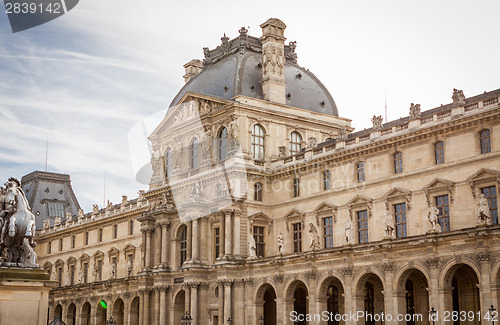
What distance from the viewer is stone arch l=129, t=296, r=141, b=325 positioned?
73.0 metres

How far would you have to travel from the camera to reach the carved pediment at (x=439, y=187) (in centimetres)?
4666

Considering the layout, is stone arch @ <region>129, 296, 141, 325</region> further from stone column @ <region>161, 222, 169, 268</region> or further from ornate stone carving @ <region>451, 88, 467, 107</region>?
ornate stone carving @ <region>451, 88, 467, 107</region>

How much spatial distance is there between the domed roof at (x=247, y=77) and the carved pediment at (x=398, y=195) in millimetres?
17626

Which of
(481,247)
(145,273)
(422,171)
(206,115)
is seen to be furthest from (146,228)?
(481,247)

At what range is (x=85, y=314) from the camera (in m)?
84.4

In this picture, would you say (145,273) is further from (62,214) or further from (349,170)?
(62,214)

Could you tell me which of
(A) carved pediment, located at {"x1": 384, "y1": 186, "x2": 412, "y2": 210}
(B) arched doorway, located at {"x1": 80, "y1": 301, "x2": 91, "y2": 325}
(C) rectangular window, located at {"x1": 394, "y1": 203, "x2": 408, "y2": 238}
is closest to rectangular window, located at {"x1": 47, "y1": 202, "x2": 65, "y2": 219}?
(B) arched doorway, located at {"x1": 80, "y1": 301, "x2": 91, "y2": 325}

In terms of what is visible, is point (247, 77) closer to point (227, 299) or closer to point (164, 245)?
point (164, 245)

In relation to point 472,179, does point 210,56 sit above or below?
above

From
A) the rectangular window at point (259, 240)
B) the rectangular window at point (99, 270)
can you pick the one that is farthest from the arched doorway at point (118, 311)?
the rectangular window at point (259, 240)

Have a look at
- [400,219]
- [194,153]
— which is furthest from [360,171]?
[194,153]

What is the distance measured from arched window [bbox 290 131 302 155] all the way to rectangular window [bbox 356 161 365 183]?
36.4 ft

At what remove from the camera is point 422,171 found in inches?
1917

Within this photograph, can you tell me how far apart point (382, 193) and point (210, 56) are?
1036 inches
